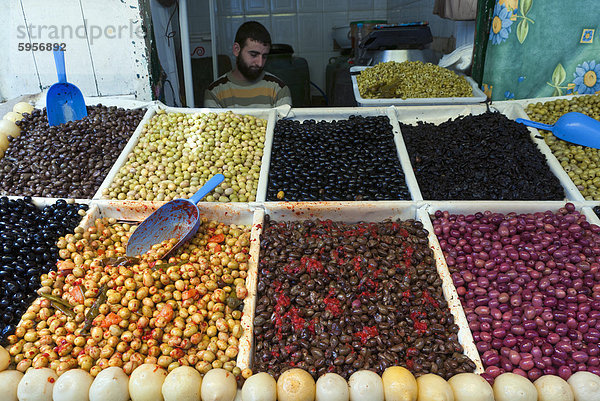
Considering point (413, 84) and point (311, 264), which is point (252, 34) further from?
point (311, 264)

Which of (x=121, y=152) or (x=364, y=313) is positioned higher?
(x=121, y=152)

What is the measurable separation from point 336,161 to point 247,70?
1.95 metres

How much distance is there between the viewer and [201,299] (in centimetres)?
187

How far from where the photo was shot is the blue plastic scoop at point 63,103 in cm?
303

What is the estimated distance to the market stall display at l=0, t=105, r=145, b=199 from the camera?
260 centimetres

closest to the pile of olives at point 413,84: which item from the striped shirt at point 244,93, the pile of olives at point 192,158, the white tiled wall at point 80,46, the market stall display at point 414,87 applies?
the market stall display at point 414,87

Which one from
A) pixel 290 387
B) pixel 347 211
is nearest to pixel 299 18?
pixel 347 211

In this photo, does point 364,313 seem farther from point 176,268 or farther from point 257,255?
point 176,268

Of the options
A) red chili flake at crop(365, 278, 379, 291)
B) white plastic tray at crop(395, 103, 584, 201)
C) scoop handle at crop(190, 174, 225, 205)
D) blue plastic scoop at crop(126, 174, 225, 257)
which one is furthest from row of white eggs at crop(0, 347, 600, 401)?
white plastic tray at crop(395, 103, 584, 201)

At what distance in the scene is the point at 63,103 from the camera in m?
3.12

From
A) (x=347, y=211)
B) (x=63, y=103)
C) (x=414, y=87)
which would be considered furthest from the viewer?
(x=414, y=87)

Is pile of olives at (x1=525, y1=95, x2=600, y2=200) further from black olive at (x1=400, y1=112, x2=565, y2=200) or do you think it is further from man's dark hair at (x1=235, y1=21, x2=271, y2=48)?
man's dark hair at (x1=235, y1=21, x2=271, y2=48)

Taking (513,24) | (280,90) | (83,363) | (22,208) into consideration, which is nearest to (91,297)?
(83,363)

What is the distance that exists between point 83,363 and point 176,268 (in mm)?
534
